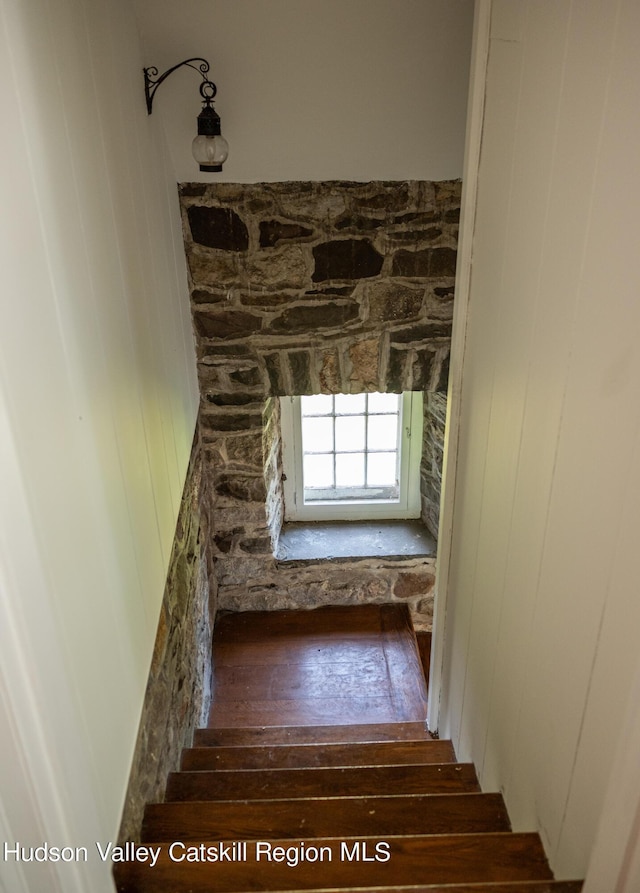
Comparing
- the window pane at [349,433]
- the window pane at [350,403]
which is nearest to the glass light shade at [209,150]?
the window pane at [350,403]

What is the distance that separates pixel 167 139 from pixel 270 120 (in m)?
0.39

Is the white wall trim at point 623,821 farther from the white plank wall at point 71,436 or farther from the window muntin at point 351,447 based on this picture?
the window muntin at point 351,447

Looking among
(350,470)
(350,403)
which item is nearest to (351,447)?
(350,470)

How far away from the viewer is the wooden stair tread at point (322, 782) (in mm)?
1945

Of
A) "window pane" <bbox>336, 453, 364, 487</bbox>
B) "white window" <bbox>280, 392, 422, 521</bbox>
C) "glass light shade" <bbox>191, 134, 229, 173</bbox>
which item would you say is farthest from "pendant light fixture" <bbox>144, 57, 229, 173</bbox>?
"window pane" <bbox>336, 453, 364, 487</bbox>

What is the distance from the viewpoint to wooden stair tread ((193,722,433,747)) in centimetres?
271

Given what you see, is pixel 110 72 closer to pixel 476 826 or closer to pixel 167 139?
pixel 167 139

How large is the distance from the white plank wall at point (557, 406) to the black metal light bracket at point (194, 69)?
99cm

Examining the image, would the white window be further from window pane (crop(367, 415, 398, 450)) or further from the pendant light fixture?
the pendant light fixture

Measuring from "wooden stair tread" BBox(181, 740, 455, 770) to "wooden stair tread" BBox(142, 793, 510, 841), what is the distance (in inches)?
19.6

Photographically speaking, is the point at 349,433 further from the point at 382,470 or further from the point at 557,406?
the point at 557,406

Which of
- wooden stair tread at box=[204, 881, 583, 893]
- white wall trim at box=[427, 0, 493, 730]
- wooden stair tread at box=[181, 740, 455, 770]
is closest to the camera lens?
wooden stair tread at box=[204, 881, 583, 893]

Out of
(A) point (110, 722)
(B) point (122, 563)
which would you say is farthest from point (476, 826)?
(B) point (122, 563)

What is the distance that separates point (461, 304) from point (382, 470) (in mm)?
2021
